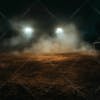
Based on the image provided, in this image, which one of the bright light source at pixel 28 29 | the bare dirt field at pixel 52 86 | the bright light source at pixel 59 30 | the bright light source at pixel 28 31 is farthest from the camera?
the bright light source at pixel 59 30

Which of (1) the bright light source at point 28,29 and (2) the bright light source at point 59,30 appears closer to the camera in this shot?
(1) the bright light source at point 28,29

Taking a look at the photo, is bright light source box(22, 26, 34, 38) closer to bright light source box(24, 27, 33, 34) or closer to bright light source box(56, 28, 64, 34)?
bright light source box(24, 27, 33, 34)

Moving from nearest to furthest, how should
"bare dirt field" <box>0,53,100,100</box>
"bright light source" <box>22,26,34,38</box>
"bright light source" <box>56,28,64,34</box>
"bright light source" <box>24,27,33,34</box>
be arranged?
"bare dirt field" <box>0,53,100,100</box>, "bright light source" <box>24,27,33,34</box>, "bright light source" <box>22,26,34,38</box>, "bright light source" <box>56,28,64,34</box>

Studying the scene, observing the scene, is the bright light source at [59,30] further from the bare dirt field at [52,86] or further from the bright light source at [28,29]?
the bare dirt field at [52,86]

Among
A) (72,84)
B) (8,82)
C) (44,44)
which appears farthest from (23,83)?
(44,44)

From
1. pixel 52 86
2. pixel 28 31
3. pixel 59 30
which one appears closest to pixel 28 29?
pixel 28 31

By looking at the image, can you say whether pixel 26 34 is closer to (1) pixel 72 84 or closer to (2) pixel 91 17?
(2) pixel 91 17

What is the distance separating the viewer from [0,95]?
5.14m

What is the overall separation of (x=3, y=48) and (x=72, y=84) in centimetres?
1740

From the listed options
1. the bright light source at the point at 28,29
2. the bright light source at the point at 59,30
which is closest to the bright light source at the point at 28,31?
the bright light source at the point at 28,29

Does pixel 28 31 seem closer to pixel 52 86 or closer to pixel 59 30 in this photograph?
pixel 59 30

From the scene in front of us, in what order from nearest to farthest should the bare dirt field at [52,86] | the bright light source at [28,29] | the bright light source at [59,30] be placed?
the bare dirt field at [52,86], the bright light source at [28,29], the bright light source at [59,30]

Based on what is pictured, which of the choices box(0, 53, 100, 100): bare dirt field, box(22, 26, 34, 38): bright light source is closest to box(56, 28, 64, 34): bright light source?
A: box(22, 26, 34, 38): bright light source

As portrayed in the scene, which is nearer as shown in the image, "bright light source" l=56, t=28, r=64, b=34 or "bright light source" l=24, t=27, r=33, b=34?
"bright light source" l=24, t=27, r=33, b=34
